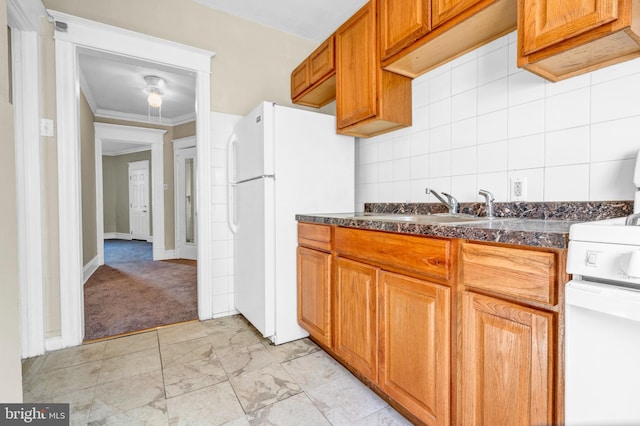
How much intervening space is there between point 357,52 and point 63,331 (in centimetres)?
270

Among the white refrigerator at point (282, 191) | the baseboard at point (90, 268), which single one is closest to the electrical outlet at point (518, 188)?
the white refrigerator at point (282, 191)

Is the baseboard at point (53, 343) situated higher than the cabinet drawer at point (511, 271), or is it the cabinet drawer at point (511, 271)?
the cabinet drawer at point (511, 271)

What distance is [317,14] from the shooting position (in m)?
→ 2.60

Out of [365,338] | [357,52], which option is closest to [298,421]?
[365,338]

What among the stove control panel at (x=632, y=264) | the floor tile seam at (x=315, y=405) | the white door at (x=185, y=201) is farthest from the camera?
the white door at (x=185, y=201)

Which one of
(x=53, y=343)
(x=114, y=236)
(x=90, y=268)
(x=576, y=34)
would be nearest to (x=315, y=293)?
(x=576, y=34)

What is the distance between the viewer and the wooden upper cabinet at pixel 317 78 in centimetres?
221

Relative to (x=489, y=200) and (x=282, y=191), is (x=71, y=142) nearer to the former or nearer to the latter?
(x=282, y=191)

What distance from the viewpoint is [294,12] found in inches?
102

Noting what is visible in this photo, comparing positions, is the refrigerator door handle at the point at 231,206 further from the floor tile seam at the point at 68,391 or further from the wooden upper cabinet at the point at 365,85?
the floor tile seam at the point at 68,391

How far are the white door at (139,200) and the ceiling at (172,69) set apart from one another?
2.41 metres

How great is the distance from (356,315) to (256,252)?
0.90 meters

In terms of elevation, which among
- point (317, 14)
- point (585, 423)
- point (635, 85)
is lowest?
point (585, 423)

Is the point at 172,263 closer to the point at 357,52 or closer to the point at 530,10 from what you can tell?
the point at 357,52
